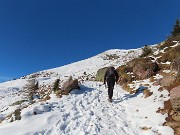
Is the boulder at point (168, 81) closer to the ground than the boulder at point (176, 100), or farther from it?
farther from it

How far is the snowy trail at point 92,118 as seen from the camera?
8625 mm

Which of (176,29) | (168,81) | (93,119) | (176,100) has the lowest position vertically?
(93,119)

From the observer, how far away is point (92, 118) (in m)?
10.2

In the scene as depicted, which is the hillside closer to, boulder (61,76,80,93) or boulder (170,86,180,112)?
boulder (170,86,180,112)

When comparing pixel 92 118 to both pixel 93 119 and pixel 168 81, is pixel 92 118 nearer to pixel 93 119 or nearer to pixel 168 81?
pixel 93 119

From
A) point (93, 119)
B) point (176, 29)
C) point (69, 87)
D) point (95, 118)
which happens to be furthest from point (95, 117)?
point (176, 29)

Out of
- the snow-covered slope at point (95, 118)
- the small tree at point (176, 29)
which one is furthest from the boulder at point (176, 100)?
the small tree at point (176, 29)

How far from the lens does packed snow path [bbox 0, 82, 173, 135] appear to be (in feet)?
28.0

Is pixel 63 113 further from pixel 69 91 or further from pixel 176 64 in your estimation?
pixel 176 64

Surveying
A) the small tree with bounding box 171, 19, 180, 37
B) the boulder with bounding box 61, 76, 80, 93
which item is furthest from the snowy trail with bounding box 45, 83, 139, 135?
the small tree with bounding box 171, 19, 180, 37

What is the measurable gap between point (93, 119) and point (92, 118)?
17 cm

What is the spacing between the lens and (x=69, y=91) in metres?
16.3

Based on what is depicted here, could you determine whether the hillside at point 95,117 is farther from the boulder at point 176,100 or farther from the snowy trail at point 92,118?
the boulder at point 176,100

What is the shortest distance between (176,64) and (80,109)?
7.41 m
